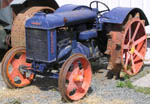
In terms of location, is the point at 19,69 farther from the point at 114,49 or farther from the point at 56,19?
the point at 114,49

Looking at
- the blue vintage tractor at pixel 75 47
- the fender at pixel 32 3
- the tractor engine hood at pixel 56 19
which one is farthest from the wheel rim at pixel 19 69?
the fender at pixel 32 3

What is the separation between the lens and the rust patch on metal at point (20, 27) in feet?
21.1

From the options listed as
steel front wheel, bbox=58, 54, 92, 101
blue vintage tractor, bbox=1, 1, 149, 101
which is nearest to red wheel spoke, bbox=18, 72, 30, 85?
blue vintage tractor, bbox=1, 1, 149, 101

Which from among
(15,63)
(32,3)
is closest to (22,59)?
(15,63)

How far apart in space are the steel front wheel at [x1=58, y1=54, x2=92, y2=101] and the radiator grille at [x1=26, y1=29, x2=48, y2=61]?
1.43 feet

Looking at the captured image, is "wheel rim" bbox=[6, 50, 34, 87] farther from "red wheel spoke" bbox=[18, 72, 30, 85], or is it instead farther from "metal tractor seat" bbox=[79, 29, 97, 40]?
"metal tractor seat" bbox=[79, 29, 97, 40]

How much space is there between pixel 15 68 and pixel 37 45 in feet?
2.64

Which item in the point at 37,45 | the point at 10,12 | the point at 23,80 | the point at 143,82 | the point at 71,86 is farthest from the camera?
the point at 10,12

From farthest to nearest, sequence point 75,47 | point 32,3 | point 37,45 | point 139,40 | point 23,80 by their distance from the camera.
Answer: point 32,3 → point 139,40 → point 23,80 → point 75,47 → point 37,45

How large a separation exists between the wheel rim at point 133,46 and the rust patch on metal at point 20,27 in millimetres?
1842

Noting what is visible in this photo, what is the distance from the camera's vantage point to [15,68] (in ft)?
18.3

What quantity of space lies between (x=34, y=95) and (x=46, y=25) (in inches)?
48.1

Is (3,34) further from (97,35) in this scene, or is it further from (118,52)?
(118,52)

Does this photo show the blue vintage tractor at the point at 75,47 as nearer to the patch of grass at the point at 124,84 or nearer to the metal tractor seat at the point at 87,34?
the metal tractor seat at the point at 87,34
